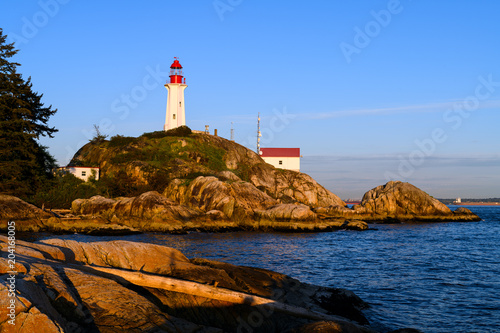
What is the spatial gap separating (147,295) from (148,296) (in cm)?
9

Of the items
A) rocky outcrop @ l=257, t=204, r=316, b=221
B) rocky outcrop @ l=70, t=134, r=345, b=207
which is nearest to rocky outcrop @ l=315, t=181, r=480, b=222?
rocky outcrop @ l=70, t=134, r=345, b=207

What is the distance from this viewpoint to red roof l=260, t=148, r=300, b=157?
7588 centimetres

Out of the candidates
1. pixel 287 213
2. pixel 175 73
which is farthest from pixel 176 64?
pixel 287 213

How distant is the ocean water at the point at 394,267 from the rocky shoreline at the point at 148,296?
2.50 metres

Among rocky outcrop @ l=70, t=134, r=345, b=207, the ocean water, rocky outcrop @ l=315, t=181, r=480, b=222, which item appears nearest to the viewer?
the ocean water

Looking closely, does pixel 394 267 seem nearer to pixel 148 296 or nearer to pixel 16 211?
pixel 148 296

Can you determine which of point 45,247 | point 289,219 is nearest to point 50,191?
point 289,219

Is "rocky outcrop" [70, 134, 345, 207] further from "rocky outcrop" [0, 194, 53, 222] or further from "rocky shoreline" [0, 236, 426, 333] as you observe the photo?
"rocky shoreline" [0, 236, 426, 333]

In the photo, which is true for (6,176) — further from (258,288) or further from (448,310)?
Result: (448,310)

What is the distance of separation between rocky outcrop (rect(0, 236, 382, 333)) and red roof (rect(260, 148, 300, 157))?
61339 millimetres

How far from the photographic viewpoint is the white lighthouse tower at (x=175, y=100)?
68812 mm

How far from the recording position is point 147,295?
1037 cm

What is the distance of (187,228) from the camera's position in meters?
39.3

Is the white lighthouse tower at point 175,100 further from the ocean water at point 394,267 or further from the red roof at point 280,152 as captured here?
the ocean water at point 394,267
